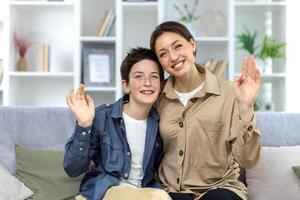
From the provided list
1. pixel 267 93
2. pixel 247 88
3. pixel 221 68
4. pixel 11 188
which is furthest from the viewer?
pixel 267 93

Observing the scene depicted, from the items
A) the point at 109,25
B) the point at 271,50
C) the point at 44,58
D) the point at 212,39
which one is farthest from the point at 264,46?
the point at 44,58

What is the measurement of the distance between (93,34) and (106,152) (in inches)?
92.4

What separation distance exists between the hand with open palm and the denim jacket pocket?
0.51 m

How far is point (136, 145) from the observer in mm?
1991

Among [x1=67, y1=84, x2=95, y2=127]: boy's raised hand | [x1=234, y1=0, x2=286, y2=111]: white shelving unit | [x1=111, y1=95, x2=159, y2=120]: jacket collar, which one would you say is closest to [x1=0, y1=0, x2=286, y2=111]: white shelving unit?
[x1=234, y1=0, x2=286, y2=111]: white shelving unit

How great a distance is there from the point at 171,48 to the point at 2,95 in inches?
100

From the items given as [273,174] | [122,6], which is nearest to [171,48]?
[273,174]

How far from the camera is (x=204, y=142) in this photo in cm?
197

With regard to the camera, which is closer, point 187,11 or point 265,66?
point 265,66

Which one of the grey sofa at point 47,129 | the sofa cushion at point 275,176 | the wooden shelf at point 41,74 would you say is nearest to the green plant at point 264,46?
the wooden shelf at point 41,74

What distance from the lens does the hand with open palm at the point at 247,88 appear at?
177 centimetres

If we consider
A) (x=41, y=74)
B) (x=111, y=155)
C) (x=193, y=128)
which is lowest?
(x=111, y=155)

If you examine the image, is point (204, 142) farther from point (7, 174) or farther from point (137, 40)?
point (137, 40)

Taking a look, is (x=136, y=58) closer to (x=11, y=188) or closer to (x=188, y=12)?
(x=11, y=188)
